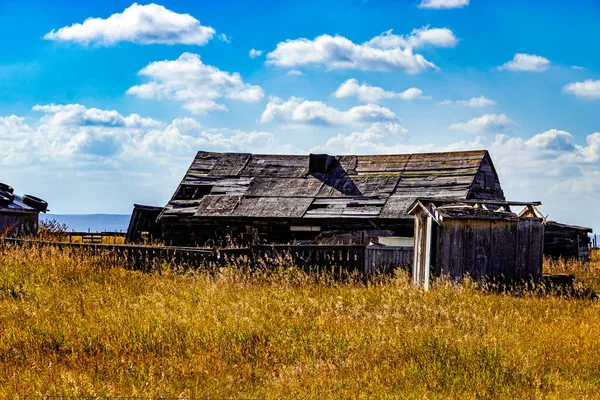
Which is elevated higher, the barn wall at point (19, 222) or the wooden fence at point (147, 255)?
the barn wall at point (19, 222)

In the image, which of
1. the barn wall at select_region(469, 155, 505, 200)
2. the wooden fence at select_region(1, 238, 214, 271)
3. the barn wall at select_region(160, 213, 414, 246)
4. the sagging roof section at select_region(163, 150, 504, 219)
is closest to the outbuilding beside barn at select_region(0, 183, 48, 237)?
the barn wall at select_region(160, 213, 414, 246)

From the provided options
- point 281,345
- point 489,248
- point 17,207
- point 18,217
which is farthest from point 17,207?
point 281,345

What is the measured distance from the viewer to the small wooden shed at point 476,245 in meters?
15.3

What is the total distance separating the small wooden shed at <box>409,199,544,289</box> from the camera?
15.3 meters

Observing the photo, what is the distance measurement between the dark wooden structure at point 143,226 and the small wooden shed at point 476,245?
1744 centimetres

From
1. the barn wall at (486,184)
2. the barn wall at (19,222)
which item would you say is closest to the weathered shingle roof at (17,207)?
the barn wall at (19,222)

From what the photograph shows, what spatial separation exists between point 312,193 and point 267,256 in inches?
540

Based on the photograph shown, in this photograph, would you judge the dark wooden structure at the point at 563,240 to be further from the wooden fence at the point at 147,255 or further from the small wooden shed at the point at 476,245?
the wooden fence at the point at 147,255

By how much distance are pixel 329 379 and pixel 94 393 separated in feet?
7.70

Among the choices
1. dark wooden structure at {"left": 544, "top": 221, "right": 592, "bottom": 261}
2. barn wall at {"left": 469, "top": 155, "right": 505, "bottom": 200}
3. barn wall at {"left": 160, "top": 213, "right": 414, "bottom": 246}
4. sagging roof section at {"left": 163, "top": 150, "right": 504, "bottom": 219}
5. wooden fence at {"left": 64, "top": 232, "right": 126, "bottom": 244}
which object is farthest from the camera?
wooden fence at {"left": 64, "top": 232, "right": 126, "bottom": 244}

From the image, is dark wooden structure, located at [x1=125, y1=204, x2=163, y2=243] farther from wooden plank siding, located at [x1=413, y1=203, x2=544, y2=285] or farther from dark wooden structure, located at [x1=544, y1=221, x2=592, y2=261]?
wooden plank siding, located at [x1=413, y1=203, x2=544, y2=285]

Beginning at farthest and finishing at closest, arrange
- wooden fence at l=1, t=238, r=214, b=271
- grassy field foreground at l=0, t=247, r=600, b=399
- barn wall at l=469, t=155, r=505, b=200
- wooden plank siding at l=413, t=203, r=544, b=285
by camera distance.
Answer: barn wall at l=469, t=155, r=505, b=200
wooden plank siding at l=413, t=203, r=544, b=285
wooden fence at l=1, t=238, r=214, b=271
grassy field foreground at l=0, t=247, r=600, b=399

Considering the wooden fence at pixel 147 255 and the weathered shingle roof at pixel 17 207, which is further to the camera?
the weathered shingle roof at pixel 17 207

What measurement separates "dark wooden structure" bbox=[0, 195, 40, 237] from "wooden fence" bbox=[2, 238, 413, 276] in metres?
14.4
